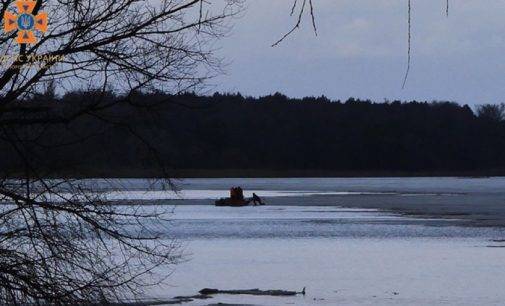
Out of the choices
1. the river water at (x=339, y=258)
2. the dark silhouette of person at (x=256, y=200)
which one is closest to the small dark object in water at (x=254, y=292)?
the river water at (x=339, y=258)

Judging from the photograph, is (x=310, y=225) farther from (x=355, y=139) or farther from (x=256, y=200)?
(x=355, y=139)

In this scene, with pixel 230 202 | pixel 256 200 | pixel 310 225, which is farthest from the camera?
pixel 256 200

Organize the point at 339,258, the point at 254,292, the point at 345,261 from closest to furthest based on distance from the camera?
the point at 254,292 → the point at 345,261 → the point at 339,258

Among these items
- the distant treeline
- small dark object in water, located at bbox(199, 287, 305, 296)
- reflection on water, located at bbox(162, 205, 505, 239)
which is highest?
the distant treeline

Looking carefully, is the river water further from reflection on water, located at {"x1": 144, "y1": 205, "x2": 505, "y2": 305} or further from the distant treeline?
the distant treeline

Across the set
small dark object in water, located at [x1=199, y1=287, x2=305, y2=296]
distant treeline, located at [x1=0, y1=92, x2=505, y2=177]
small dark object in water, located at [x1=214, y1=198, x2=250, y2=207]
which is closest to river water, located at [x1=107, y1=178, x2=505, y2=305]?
small dark object in water, located at [x1=199, y1=287, x2=305, y2=296]

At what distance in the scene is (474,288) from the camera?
60.1ft

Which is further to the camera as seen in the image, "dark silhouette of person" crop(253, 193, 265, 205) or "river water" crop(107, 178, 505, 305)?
"dark silhouette of person" crop(253, 193, 265, 205)

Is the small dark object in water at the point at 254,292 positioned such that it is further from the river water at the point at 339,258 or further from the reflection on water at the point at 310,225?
the reflection on water at the point at 310,225

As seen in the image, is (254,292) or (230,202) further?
(230,202)

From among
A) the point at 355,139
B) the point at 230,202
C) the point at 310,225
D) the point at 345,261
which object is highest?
the point at 355,139

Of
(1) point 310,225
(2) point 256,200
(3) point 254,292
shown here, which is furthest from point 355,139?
(3) point 254,292

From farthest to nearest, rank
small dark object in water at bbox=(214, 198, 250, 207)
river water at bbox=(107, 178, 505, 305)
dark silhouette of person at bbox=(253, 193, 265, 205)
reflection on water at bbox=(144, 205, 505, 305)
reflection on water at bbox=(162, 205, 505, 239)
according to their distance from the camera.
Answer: dark silhouette of person at bbox=(253, 193, 265, 205)
small dark object in water at bbox=(214, 198, 250, 207)
reflection on water at bbox=(162, 205, 505, 239)
reflection on water at bbox=(144, 205, 505, 305)
river water at bbox=(107, 178, 505, 305)

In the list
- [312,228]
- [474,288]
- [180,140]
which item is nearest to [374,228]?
[312,228]
